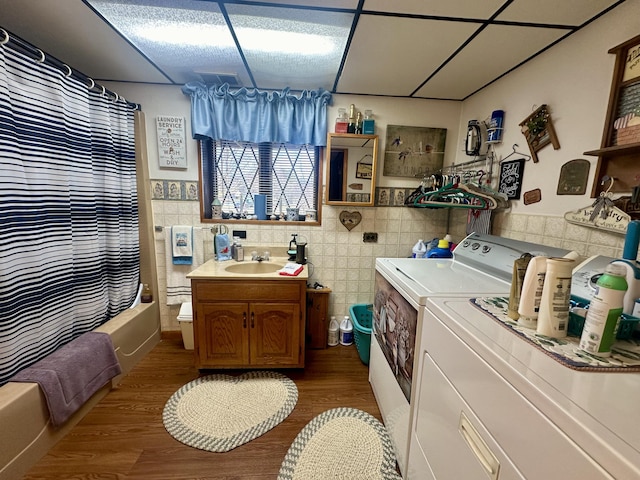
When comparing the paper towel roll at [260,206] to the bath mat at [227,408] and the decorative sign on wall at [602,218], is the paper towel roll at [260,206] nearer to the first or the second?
the bath mat at [227,408]

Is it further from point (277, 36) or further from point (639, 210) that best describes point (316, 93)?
point (639, 210)

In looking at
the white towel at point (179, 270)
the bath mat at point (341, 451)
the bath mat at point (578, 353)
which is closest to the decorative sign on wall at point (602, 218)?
the bath mat at point (578, 353)

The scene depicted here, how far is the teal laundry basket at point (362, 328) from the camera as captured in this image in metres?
1.98

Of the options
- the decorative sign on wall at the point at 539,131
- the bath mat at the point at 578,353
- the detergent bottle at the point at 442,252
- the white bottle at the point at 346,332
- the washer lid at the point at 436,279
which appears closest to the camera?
the bath mat at the point at 578,353

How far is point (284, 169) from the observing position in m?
2.24

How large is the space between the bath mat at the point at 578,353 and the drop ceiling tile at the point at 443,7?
127 centimetres

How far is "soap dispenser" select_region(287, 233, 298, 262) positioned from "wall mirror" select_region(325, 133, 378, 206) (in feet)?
1.47

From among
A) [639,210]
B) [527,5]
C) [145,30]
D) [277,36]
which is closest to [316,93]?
[277,36]

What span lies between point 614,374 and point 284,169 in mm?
2143

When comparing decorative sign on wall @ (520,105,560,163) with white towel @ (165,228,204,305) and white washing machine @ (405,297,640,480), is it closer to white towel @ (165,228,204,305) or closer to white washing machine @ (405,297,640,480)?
white washing machine @ (405,297,640,480)

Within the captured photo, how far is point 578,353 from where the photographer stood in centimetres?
64

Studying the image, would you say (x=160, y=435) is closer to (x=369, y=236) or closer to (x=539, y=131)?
(x=369, y=236)

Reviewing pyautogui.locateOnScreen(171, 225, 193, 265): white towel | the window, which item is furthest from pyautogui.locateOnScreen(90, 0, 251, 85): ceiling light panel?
pyautogui.locateOnScreen(171, 225, 193, 265): white towel

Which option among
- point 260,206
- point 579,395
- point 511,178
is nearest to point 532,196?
point 511,178
